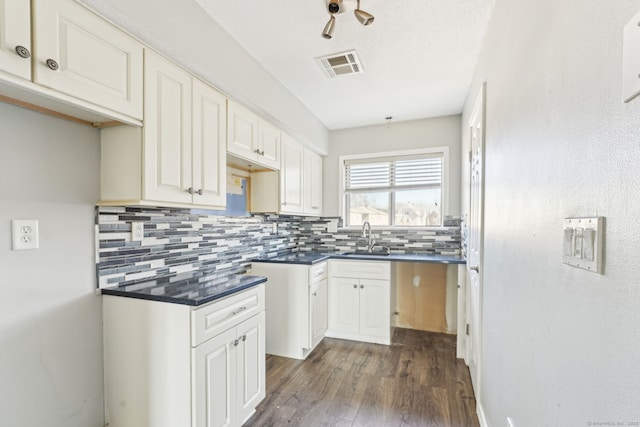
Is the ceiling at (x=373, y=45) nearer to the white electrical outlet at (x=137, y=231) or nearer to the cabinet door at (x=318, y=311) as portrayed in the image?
the white electrical outlet at (x=137, y=231)

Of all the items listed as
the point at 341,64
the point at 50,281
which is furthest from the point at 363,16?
the point at 50,281

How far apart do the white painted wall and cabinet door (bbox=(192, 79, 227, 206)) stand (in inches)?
4.2

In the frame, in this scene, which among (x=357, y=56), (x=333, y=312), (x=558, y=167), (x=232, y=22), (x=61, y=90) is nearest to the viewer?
(x=558, y=167)

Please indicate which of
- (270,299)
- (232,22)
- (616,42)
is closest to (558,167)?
(616,42)

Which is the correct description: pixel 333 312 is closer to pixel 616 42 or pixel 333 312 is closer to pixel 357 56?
pixel 357 56

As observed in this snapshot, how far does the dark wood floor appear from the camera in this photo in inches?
72.4

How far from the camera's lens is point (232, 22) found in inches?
70.9

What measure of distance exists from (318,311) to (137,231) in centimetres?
181

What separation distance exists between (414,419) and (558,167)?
1.80 m

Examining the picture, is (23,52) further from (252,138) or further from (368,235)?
(368,235)

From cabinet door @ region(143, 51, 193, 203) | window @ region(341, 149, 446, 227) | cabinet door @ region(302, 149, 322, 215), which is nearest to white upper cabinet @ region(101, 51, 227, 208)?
cabinet door @ region(143, 51, 193, 203)

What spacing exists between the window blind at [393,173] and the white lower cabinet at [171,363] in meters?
2.53

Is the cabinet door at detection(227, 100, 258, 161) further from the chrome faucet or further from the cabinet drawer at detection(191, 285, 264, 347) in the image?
the chrome faucet

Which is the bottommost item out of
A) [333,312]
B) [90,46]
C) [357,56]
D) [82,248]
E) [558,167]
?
[333,312]
